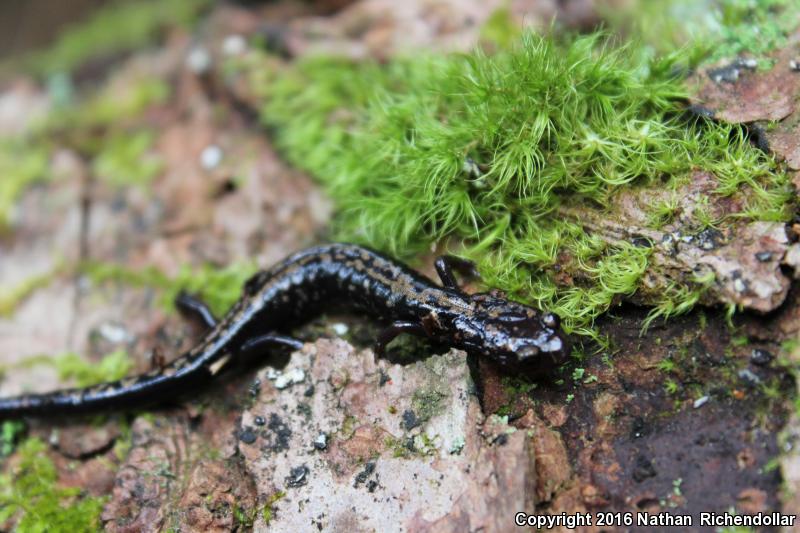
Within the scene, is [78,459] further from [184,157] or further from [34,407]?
[184,157]

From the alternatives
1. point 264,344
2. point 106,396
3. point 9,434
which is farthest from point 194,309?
point 9,434

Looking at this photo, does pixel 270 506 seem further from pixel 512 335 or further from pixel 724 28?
pixel 724 28

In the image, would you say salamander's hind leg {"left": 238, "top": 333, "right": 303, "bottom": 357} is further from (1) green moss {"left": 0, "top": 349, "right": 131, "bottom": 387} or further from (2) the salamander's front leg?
(1) green moss {"left": 0, "top": 349, "right": 131, "bottom": 387}

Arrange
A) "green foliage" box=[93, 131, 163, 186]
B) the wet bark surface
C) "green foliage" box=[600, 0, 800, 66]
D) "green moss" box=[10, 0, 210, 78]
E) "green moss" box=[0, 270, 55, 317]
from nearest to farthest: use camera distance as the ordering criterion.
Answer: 1. the wet bark surface
2. "green foliage" box=[600, 0, 800, 66]
3. "green moss" box=[0, 270, 55, 317]
4. "green foliage" box=[93, 131, 163, 186]
5. "green moss" box=[10, 0, 210, 78]

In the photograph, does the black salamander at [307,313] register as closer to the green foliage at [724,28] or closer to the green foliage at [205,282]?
the green foliage at [205,282]

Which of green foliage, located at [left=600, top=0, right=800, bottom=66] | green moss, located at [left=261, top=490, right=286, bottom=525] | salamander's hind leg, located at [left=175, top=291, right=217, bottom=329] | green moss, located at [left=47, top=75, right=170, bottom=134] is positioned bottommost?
green moss, located at [left=261, top=490, right=286, bottom=525]

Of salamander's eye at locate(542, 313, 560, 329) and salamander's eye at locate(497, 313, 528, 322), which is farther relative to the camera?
salamander's eye at locate(497, 313, 528, 322)

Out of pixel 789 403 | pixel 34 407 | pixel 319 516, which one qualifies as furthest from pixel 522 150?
pixel 34 407

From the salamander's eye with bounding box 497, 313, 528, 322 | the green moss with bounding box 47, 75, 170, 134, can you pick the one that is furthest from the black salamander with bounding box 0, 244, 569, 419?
the green moss with bounding box 47, 75, 170, 134
